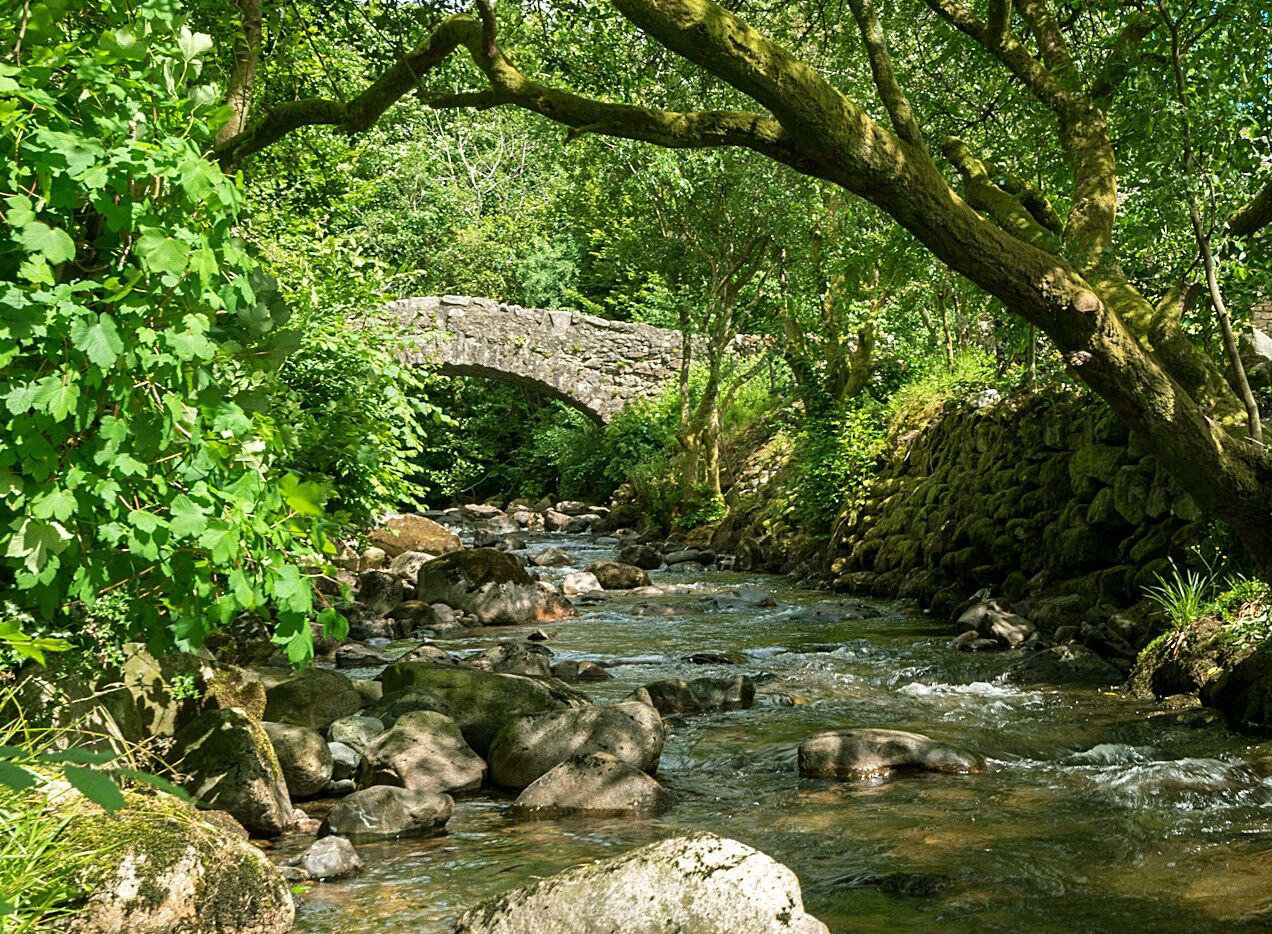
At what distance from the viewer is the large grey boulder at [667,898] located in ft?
11.9

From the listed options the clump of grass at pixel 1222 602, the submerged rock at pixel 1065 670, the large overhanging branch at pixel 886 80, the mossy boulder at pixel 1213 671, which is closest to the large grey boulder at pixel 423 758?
the large overhanging branch at pixel 886 80

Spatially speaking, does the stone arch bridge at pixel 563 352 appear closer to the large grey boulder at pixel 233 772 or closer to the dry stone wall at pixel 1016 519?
the dry stone wall at pixel 1016 519

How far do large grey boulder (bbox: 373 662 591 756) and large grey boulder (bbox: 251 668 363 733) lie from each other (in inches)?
10.3

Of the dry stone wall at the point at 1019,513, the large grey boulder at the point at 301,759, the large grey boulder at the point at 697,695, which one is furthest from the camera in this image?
the dry stone wall at the point at 1019,513

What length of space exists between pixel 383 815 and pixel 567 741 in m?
1.22

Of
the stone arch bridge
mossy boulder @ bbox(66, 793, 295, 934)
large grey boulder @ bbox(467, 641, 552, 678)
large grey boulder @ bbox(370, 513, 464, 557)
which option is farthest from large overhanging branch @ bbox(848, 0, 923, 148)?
the stone arch bridge

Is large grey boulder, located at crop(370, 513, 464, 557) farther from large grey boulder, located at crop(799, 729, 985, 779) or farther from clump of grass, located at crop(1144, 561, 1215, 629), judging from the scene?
large grey boulder, located at crop(799, 729, 985, 779)

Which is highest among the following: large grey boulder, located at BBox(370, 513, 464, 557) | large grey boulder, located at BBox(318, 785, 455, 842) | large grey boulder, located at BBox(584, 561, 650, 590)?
large grey boulder, located at BBox(370, 513, 464, 557)

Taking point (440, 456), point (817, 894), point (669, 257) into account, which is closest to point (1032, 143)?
point (817, 894)

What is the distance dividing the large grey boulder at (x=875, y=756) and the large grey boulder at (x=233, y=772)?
2.70 metres

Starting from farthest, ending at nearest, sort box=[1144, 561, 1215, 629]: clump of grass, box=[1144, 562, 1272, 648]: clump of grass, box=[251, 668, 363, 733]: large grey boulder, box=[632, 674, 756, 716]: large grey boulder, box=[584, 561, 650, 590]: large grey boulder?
box=[584, 561, 650, 590]: large grey boulder, box=[1144, 561, 1215, 629]: clump of grass, box=[632, 674, 756, 716]: large grey boulder, box=[1144, 562, 1272, 648]: clump of grass, box=[251, 668, 363, 733]: large grey boulder

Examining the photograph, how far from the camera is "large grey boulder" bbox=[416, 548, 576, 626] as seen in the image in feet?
41.2

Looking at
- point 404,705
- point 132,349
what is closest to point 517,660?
point 404,705

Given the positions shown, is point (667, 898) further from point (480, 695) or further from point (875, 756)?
point (480, 695)
